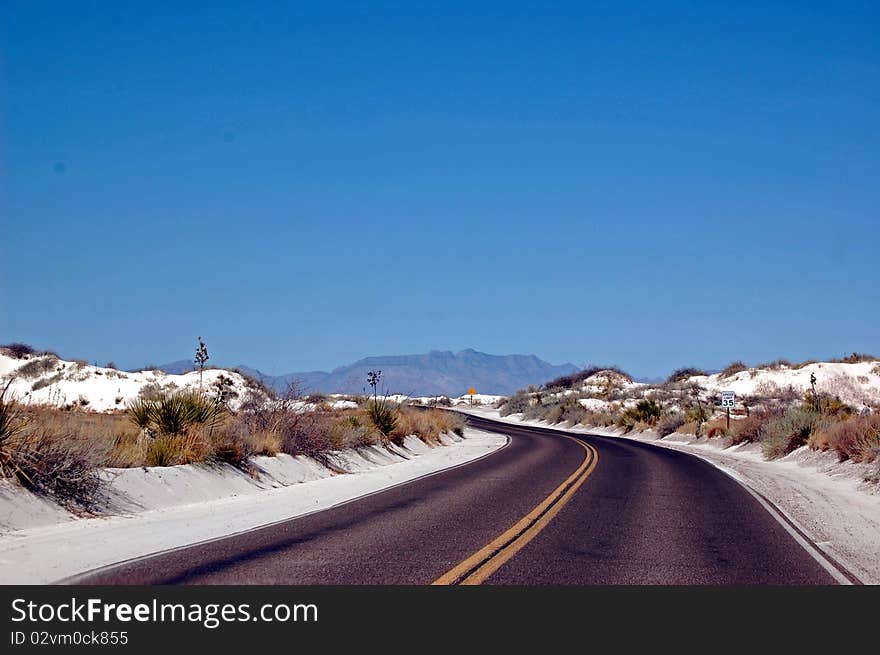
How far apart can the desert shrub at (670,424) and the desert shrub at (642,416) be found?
2254 millimetres

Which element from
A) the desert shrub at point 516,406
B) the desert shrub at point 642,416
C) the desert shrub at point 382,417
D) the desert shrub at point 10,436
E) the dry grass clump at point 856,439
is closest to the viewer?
the desert shrub at point 10,436

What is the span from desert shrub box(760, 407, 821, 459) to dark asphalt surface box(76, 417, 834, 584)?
41.1 ft

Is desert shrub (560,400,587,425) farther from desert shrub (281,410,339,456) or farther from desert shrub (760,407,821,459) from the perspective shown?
desert shrub (281,410,339,456)

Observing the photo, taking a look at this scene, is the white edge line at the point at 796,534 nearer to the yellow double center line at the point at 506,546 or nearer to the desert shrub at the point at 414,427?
the yellow double center line at the point at 506,546

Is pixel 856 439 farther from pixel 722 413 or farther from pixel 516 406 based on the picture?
pixel 516 406

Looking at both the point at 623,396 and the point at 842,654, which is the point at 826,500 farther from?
the point at 623,396

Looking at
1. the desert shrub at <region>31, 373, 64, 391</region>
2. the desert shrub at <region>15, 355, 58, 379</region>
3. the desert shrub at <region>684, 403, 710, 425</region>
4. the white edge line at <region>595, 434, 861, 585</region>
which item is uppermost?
the desert shrub at <region>15, 355, 58, 379</region>

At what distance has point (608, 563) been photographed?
9.31 metres

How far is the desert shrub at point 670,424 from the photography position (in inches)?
1834

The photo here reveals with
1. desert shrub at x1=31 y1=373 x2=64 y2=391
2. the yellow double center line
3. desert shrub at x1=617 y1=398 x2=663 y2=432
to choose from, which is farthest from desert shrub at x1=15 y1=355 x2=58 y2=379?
the yellow double center line

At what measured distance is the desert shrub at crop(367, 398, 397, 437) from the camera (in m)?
28.6

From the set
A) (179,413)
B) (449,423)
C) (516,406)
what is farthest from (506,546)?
(516,406)

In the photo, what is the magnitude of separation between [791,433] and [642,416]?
23878mm

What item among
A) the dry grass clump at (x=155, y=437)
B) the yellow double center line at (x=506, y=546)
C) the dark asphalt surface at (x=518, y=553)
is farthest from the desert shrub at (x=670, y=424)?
the yellow double center line at (x=506, y=546)
